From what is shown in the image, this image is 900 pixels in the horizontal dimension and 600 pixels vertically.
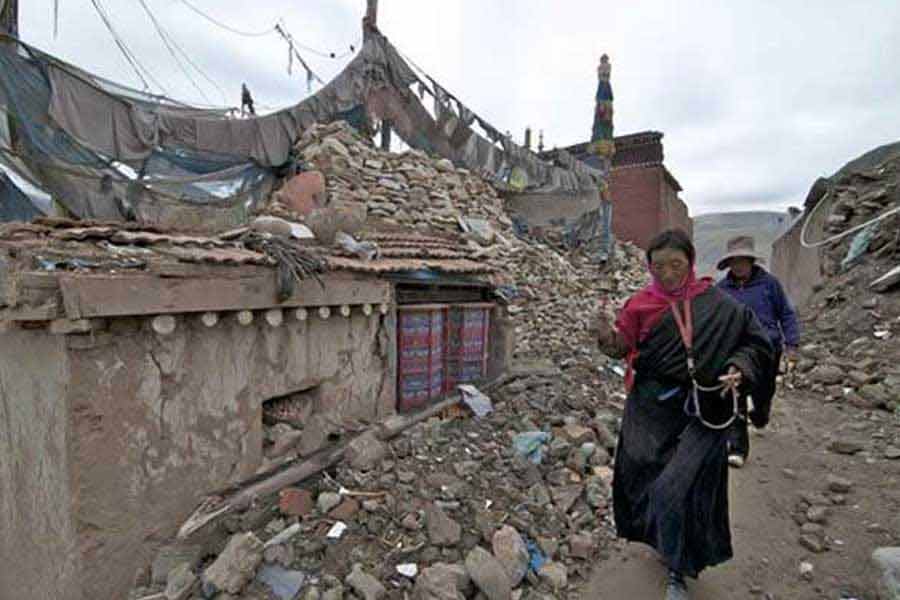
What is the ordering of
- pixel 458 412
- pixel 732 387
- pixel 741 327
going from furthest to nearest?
pixel 458 412
pixel 741 327
pixel 732 387

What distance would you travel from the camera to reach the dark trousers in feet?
6.74

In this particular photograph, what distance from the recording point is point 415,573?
2334 mm

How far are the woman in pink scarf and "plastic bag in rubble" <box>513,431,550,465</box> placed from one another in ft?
3.85

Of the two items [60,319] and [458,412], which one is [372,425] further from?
[60,319]

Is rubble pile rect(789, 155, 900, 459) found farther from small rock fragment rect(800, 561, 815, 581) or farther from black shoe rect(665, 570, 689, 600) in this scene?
black shoe rect(665, 570, 689, 600)

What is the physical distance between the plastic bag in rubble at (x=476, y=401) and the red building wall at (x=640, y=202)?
38.7 feet

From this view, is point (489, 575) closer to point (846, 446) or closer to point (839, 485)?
point (839, 485)

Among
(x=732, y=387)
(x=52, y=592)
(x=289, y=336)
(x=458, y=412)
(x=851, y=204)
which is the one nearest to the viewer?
(x=732, y=387)

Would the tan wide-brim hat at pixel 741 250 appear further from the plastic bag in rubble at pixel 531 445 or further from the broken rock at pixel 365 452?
the broken rock at pixel 365 452

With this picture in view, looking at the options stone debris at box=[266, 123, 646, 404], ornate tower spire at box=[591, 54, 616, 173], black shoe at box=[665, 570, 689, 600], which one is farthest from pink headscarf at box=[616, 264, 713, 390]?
ornate tower spire at box=[591, 54, 616, 173]

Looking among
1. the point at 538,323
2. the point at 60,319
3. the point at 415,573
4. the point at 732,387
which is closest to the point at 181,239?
the point at 60,319

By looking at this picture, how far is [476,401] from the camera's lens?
435 centimetres

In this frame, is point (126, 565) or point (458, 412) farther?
point (458, 412)

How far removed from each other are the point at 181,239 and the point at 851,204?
30.9 ft
